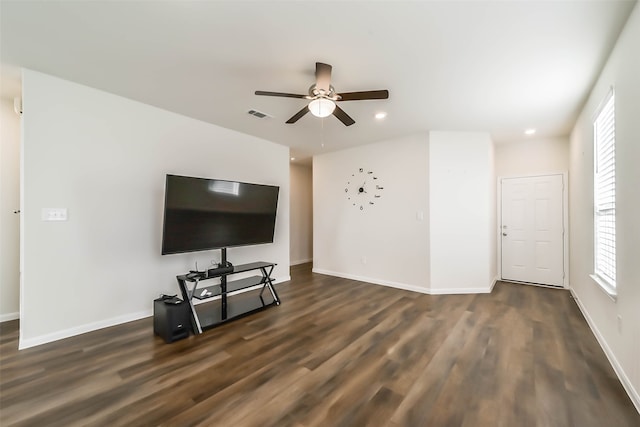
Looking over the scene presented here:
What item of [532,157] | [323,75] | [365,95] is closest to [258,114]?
[323,75]

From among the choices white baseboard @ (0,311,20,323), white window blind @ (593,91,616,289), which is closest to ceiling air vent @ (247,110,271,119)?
white window blind @ (593,91,616,289)

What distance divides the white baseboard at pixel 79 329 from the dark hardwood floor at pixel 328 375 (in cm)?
10

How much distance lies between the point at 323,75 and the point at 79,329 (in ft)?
11.5

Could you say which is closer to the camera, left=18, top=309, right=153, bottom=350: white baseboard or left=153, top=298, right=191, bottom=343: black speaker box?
left=18, top=309, right=153, bottom=350: white baseboard

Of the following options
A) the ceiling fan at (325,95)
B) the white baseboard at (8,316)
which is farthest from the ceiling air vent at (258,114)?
the white baseboard at (8,316)

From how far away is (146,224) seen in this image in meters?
3.21

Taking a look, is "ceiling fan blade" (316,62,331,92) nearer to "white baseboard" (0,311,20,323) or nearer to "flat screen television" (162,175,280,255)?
"flat screen television" (162,175,280,255)

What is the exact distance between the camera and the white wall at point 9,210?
10.0ft

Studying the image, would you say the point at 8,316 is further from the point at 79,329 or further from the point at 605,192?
the point at 605,192

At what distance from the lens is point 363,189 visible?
4.96m

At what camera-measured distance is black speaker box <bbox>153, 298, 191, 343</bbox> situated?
2572 mm

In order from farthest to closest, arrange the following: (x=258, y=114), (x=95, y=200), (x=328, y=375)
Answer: (x=258, y=114) < (x=95, y=200) < (x=328, y=375)

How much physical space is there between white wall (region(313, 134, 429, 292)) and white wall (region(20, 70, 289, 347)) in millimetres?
2518

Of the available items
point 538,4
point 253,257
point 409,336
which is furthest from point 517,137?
point 253,257
